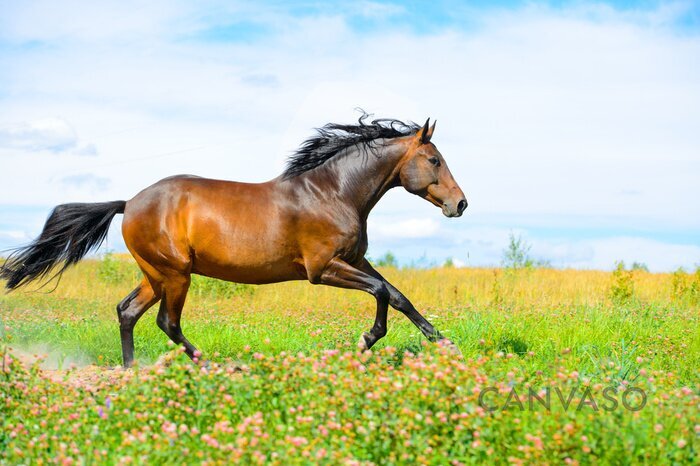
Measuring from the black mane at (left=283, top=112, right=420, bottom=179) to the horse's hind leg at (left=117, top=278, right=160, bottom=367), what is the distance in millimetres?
Result: 1942

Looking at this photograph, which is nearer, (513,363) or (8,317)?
(513,363)

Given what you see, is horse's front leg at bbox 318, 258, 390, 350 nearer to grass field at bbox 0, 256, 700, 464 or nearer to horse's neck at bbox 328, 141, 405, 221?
horse's neck at bbox 328, 141, 405, 221

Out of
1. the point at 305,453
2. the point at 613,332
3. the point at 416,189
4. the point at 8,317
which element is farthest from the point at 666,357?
the point at 8,317

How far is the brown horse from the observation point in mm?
7840

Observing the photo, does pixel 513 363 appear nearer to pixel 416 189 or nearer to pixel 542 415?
pixel 416 189

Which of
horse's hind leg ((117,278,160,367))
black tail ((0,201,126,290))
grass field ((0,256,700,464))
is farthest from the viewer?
black tail ((0,201,126,290))

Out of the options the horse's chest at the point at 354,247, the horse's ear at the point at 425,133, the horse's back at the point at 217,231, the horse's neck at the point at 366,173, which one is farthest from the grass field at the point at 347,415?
the horse's ear at the point at 425,133

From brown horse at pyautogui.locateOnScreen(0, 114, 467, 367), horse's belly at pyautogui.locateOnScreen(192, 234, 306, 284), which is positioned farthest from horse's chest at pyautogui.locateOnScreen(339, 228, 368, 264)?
horse's belly at pyautogui.locateOnScreen(192, 234, 306, 284)

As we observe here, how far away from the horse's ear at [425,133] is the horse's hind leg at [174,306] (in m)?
2.79

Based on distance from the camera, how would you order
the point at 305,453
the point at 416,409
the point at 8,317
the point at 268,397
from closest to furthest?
the point at 305,453
the point at 416,409
the point at 268,397
the point at 8,317

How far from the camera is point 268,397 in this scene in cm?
516

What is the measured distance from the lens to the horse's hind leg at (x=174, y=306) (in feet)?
26.4

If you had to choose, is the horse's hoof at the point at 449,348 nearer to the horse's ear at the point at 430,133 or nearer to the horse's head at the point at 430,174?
the horse's head at the point at 430,174

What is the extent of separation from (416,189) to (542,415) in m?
3.61
